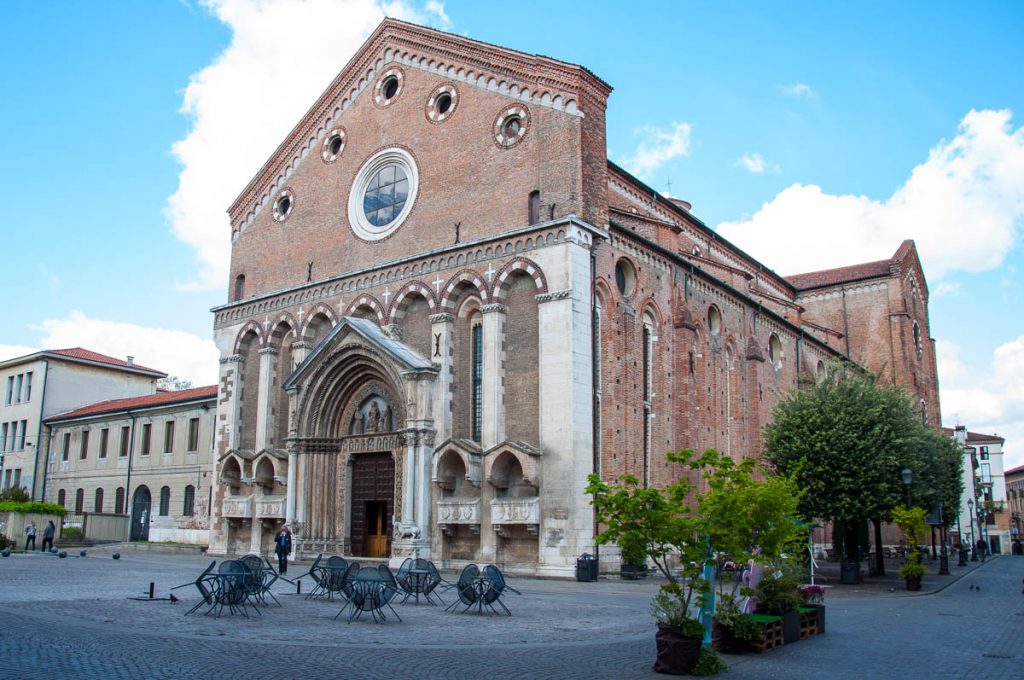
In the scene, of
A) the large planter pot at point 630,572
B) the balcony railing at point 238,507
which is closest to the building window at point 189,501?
the balcony railing at point 238,507

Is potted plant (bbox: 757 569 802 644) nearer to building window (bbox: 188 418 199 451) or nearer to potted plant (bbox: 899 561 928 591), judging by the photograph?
potted plant (bbox: 899 561 928 591)

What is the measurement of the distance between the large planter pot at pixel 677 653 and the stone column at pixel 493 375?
47.5 ft

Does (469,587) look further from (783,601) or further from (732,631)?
(783,601)

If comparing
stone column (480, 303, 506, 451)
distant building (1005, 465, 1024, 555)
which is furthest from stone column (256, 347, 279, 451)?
distant building (1005, 465, 1024, 555)

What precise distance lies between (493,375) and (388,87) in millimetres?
12393

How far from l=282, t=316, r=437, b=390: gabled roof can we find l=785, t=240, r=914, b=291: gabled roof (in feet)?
111

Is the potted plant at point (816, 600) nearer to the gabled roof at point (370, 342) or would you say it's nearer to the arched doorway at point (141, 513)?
the gabled roof at point (370, 342)

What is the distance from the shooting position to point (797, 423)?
26.4 meters

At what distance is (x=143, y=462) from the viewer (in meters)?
43.3

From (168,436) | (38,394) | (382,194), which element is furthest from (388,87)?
(38,394)

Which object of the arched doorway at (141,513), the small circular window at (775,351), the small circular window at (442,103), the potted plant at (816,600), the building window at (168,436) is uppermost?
the small circular window at (442,103)

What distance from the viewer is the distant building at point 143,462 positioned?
40.1 meters

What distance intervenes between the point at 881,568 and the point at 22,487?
45.4 metres

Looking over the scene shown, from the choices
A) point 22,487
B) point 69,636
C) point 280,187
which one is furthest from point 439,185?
point 22,487
